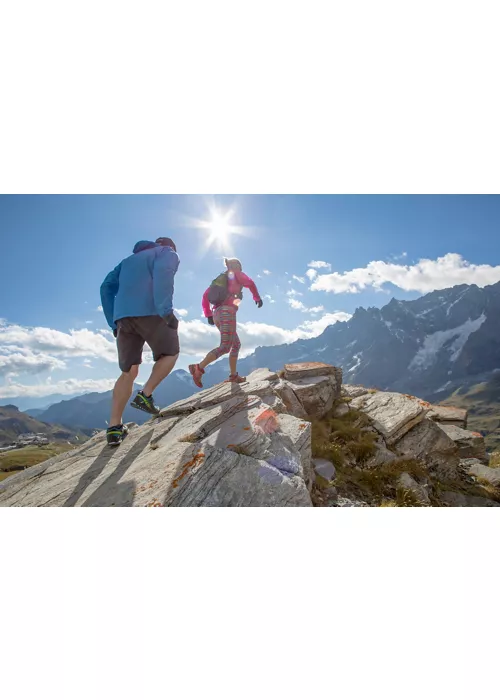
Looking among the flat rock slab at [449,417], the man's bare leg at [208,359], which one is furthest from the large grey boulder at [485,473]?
the man's bare leg at [208,359]

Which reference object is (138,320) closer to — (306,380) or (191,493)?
(191,493)

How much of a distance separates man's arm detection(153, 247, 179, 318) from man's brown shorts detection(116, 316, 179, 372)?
0.97 ft

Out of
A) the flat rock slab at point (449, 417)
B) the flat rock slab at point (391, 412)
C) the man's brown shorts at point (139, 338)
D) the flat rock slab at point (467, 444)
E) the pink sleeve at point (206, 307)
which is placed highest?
the pink sleeve at point (206, 307)

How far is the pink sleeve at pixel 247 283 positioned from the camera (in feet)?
34.5

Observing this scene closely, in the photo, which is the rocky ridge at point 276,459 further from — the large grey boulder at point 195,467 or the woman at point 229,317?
the woman at point 229,317

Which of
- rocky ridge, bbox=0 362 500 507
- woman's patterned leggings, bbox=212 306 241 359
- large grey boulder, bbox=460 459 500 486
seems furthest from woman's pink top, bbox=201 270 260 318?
large grey boulder, bbox=460 459 500 486

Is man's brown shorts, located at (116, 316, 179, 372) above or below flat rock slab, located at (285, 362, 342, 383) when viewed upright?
above

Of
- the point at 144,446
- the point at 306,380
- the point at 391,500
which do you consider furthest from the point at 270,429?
the point at 306,380

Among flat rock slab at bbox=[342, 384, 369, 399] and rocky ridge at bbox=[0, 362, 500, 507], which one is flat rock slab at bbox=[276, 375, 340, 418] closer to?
rocky ridge at bbox=[0, 362, 500, 507]

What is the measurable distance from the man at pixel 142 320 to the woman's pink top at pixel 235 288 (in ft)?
10.4

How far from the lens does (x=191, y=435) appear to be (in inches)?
249

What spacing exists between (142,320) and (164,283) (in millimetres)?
876

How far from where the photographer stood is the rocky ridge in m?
4.70

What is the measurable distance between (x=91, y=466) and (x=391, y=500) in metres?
6.04
